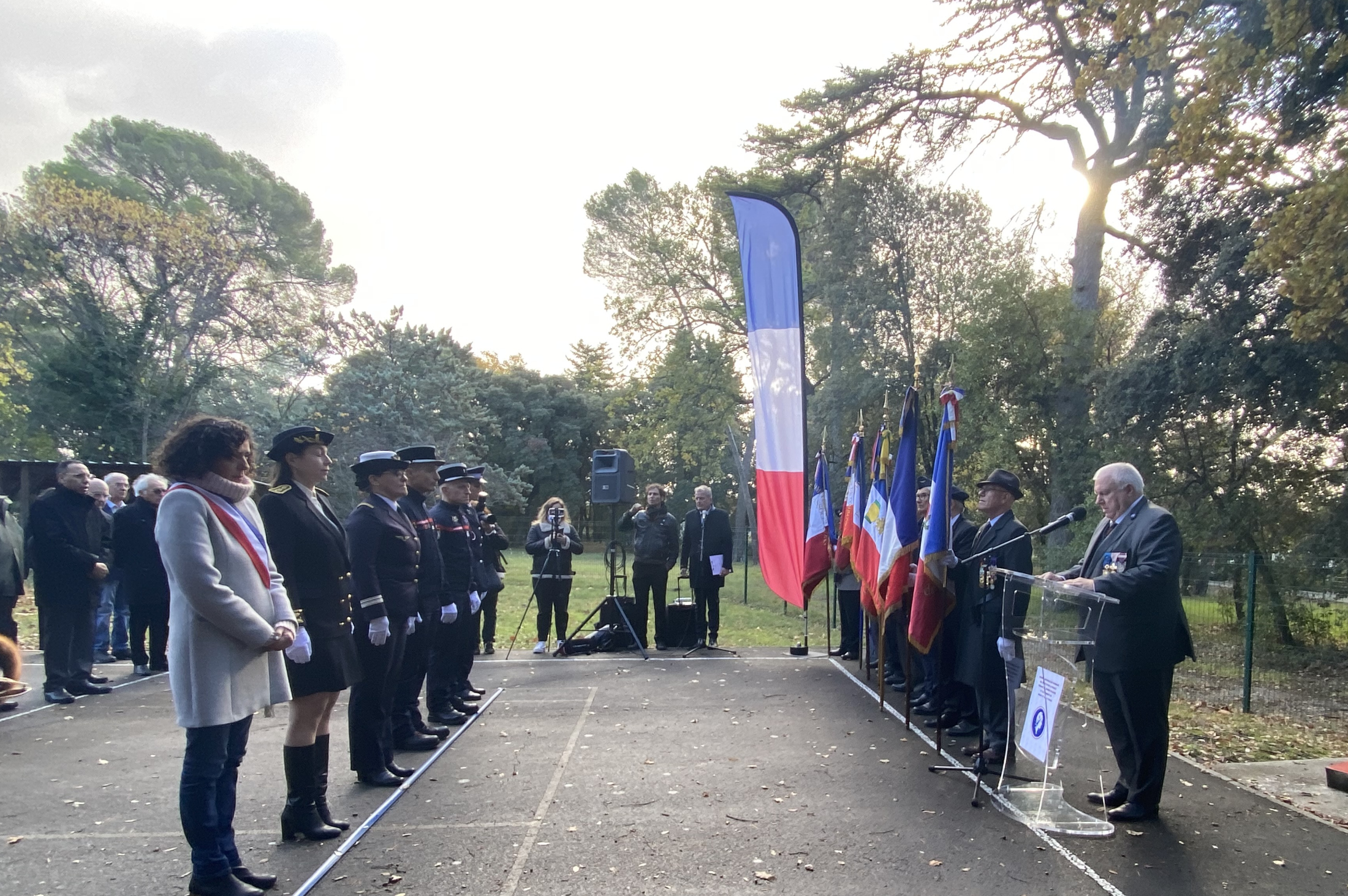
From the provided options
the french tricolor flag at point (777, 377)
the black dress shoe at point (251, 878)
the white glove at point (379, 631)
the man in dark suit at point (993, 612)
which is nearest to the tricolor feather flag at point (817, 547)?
the french tricolor flag at point (777, 377)

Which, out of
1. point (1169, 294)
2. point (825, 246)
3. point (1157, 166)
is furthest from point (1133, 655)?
point (825, 246)

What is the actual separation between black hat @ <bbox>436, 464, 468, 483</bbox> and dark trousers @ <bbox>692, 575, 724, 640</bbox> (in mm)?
4004

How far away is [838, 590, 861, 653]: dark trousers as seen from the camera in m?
9.54

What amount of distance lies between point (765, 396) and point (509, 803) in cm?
462

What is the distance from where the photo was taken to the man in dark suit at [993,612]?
5.39 m

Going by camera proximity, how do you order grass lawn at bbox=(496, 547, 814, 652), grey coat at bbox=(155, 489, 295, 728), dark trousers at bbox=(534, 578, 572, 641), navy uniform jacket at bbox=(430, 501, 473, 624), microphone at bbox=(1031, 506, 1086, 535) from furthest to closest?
1. grass lawn at bbox=(496, 547, 814, 652)
2. dark trousers at bbox=(534, 578, 572, 641)
3. navy uniform jacket at bbox=(430, 501, 473, 624)
4. microphone at bbox=(1031, 506, 1086, 535)
5. grey coat at bbox=(155, 489, 295, 728)

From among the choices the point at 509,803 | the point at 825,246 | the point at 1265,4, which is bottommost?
the point at 509,803

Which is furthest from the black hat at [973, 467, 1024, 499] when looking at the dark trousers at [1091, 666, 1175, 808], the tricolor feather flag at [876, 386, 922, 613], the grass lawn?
the grass lawn

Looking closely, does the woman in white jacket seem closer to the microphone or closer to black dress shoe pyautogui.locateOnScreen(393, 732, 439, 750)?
black dress shoe pyautogui.locateOnScreen(393, 732, 439, 750)

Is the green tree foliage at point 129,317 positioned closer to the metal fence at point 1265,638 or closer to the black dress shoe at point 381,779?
the black dress shoe at point 381,779

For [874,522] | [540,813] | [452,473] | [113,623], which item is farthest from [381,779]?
[113,623]

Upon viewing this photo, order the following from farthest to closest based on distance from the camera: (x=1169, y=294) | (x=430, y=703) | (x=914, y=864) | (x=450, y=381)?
(x=450, y=381), (x=1169, y=294), (x=430, y=703), (x=914, y=864)

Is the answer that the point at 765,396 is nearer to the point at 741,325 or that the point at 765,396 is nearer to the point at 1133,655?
the point at 1133,655

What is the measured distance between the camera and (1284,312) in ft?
36.6
